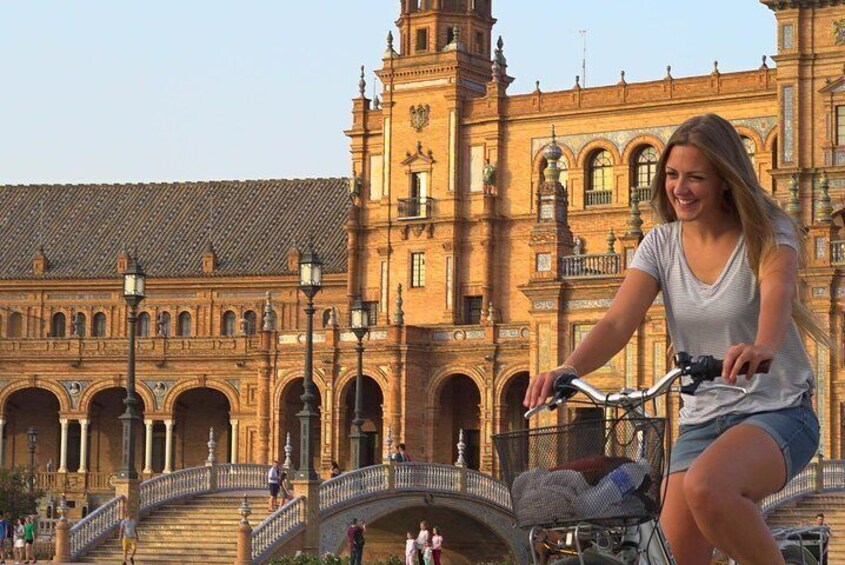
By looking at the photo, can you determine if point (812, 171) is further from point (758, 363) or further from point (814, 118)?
point (758, 363)

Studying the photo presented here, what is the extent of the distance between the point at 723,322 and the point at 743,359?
0.66 meters

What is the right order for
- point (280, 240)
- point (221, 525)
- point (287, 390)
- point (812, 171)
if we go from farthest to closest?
1. point (280, 240)
2. point (287, 390)
3. point (812, 171)
4. point (221, 525)

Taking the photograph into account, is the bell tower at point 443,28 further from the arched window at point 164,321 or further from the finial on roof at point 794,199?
the finial on roof at point 794,199

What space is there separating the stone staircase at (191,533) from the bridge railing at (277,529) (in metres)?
1.44

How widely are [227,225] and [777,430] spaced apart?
85365mm

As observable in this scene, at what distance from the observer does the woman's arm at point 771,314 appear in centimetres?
705

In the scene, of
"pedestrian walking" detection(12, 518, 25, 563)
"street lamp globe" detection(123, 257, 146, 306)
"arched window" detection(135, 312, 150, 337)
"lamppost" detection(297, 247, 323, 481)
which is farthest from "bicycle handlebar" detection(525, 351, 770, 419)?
"arched window" detection(135, 312, 150, 337)

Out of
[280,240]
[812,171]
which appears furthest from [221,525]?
[280,240]

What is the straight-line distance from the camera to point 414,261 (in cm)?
8038

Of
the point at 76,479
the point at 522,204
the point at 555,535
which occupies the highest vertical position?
the point at 522,204

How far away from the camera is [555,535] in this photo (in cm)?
747

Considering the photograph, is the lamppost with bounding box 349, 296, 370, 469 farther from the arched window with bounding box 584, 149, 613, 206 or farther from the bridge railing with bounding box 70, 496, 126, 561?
the arched window with bounding box 584, 149, 613, 206

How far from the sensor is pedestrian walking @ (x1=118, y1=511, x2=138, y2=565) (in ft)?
157

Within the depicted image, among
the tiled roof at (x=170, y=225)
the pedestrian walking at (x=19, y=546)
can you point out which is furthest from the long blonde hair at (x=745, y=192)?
the tiled roof at (x=170, y=225)
